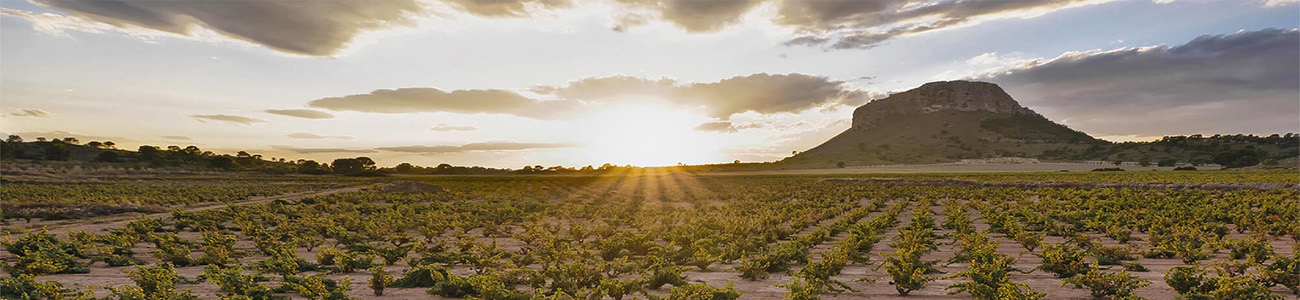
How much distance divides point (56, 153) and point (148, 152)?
54.1ft

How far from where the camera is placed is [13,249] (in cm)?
1426

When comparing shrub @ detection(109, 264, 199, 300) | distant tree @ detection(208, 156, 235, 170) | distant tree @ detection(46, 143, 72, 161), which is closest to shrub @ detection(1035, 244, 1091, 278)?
shrub @ detection(109, 264, 199, 300)

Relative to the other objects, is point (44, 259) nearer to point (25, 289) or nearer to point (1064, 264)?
point (25, 289)

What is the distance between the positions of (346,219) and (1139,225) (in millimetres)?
30650

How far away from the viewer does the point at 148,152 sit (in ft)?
449

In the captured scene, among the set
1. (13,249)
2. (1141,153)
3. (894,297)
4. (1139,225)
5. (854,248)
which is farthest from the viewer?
(1141,153)

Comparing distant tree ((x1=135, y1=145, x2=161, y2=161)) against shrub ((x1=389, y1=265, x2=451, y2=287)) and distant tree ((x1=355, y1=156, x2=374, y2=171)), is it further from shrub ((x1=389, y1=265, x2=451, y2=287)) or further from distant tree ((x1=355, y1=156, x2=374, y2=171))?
shrub ((x1=389, y1=265, x2=451, y2=287))

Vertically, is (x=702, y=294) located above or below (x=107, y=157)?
below

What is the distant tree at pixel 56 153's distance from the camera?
120287 mm

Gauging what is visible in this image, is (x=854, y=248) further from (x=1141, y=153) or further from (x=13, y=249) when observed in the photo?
(x=1141, y=153)

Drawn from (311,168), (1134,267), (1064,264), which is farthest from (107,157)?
(1134,267)

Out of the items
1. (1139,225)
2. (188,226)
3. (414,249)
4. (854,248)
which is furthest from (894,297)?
(188,226)

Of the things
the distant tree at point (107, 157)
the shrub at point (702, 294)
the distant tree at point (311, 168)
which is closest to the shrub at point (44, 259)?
the shrub at point (702, 294)

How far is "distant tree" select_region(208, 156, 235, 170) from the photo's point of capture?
131 metres
